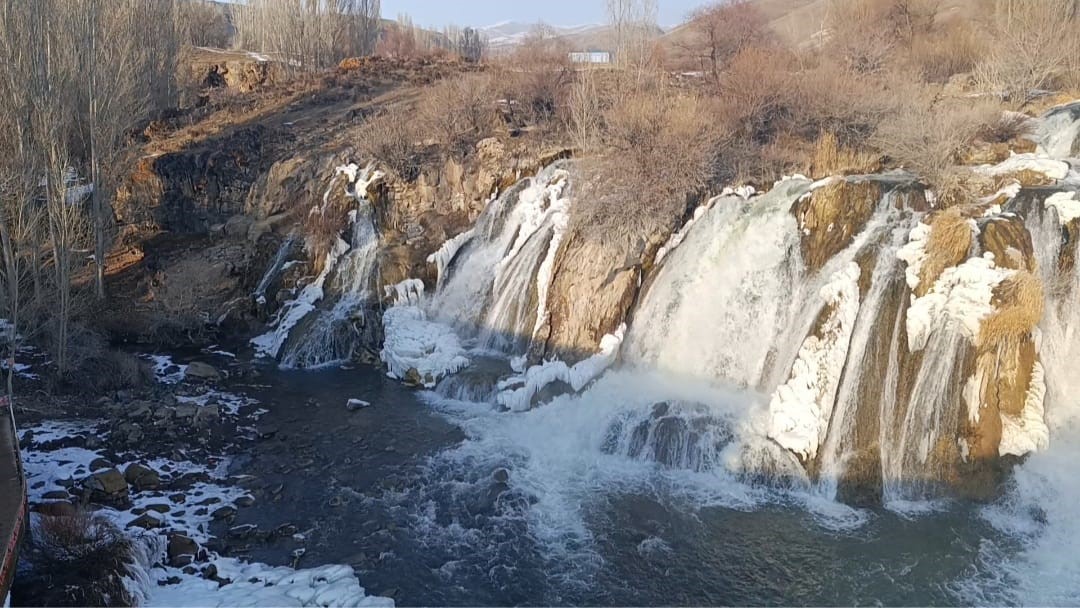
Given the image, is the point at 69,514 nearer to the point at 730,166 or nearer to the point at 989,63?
the point at 730,166

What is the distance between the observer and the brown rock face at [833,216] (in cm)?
1335

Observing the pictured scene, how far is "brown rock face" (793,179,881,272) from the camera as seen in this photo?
1335 cm

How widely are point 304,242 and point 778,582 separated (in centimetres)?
1579

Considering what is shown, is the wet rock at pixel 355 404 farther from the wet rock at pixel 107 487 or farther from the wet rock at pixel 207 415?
the wet rock at pixel 107 487

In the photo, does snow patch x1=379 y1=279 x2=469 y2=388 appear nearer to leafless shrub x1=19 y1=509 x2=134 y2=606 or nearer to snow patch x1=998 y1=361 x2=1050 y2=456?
leafless shrub x1=19 y1=509 x2=134 y2=606

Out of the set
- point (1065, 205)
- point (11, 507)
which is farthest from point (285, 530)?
point (1065, 205)

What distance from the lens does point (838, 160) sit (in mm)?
16750

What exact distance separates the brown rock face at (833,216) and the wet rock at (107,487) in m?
12.2

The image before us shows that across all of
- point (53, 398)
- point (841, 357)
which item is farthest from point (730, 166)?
point (53, 398)

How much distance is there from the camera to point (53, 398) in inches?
592

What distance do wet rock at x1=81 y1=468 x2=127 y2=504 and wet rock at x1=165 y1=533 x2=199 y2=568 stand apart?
5.30 feet

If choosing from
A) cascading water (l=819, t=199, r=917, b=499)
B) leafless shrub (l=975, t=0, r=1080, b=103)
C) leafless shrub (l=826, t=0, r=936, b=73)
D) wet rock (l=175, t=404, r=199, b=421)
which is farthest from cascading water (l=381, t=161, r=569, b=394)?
leafless shrub (l=975, t=0, r=1080, b=103)

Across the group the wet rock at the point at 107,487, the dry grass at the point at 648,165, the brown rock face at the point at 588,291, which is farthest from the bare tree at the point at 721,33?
the wet rock at the point at 107,487

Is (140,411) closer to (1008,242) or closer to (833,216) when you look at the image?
(833,216)
